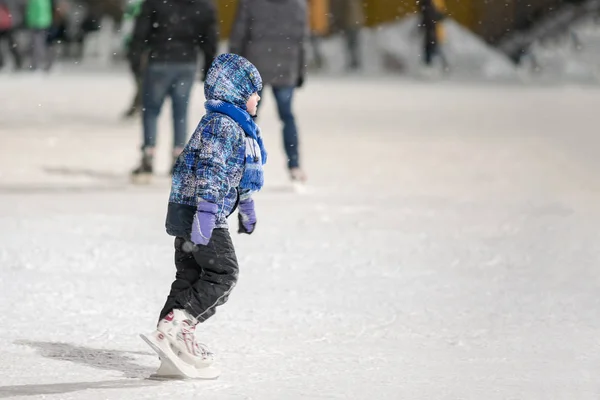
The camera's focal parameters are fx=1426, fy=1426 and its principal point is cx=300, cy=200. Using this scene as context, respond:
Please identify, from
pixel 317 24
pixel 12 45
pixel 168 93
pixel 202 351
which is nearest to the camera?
pixel 202 351

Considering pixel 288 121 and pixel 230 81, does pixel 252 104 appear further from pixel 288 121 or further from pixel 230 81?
pixel 288 121

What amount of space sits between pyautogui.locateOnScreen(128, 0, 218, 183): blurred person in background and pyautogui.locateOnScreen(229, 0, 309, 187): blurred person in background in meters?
0.29

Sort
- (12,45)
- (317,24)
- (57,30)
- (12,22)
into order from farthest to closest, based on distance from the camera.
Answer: (57,30), (317,24), (12,45), (12,22)

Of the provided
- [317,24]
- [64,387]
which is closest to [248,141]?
[64,387]

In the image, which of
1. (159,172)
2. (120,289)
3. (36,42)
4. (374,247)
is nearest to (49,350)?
(120,289)

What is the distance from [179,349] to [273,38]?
4.95m

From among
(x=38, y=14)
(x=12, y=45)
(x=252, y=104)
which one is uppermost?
(x=252, y=104)

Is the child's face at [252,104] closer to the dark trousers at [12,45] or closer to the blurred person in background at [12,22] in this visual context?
the blurred person in background at [12,22]

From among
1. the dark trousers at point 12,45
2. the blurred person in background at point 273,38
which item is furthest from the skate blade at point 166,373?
the dark trousers at point 12,45

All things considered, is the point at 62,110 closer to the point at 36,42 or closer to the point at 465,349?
the point at 36,42

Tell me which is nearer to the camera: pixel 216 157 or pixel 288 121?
pixel 216 157

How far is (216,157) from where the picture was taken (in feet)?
14.7

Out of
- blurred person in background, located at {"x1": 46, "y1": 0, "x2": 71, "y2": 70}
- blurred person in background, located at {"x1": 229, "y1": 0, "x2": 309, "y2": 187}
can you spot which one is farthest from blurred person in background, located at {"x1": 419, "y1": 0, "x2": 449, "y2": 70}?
blurred person in background, located at {"x1": 229, "y1": 0, "x2": 309, "y2": 187}

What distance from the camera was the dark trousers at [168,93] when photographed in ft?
32.0
